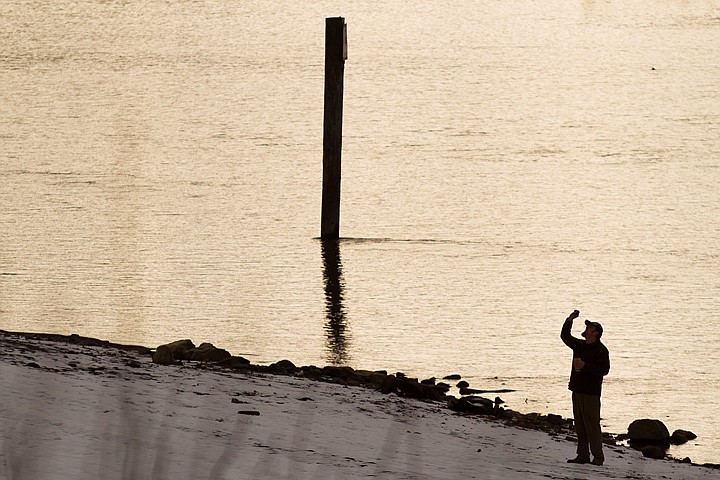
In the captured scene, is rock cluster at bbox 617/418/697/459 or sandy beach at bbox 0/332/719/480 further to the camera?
rock cluster at bbox 617/418/697/459

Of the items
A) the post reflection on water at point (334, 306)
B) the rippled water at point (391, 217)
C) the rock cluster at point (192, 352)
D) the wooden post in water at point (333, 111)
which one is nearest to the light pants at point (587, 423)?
the rippled water at point (391, 217)

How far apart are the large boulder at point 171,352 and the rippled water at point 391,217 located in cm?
235

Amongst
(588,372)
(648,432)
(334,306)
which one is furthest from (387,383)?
(334,306)

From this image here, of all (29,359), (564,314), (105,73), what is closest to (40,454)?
(29,359)

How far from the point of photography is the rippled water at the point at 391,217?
19188mm

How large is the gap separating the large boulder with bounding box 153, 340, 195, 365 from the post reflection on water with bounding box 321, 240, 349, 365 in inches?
115

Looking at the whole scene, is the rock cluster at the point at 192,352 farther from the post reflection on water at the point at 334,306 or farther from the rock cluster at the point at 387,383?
the post reflection on water at the point at 334,306

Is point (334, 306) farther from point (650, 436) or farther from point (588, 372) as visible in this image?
point (588, 372)

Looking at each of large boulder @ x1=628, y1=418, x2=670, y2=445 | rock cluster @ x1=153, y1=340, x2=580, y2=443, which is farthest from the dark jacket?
large boulder @ x1=628, y1=418, x2=670, y2=445

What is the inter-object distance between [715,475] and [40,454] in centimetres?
680

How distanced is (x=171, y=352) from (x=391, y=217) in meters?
16.7

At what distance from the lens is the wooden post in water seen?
26.1 meters

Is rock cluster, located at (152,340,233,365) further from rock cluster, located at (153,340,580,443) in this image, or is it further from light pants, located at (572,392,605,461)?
light pants, located at (572,392,605,461)

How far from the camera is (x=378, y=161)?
39.4m
